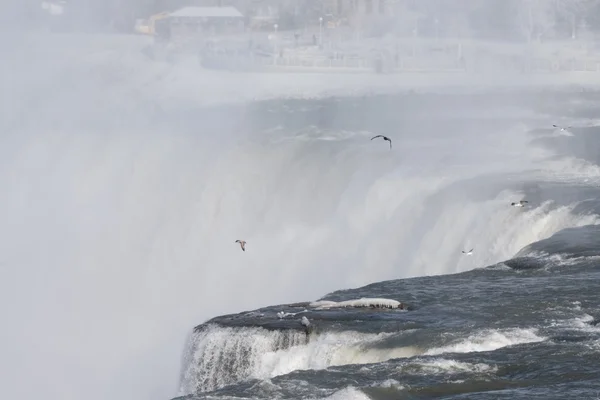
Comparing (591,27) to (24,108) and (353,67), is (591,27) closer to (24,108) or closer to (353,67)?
(353,67)

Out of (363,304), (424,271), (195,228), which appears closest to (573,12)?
(195,228)

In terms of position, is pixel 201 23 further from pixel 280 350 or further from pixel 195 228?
pixel 280 350

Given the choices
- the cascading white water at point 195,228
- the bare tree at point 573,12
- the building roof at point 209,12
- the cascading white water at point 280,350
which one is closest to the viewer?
the cascading white water at point 280,350

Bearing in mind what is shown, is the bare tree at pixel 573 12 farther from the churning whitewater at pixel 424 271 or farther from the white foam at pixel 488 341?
the white foam at pixel 488 341

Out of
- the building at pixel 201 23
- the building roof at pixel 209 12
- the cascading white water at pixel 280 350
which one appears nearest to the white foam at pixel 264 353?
the cascading white water at pixel 280 350

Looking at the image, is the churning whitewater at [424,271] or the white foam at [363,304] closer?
the churning whitewater at [424,271]

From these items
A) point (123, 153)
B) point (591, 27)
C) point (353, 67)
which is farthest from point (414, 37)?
point (123, 153)

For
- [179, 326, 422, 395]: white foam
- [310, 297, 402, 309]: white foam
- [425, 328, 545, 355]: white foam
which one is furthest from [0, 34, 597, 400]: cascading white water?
[425, 328, 545, 355]: white foam
